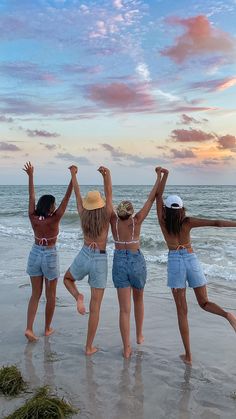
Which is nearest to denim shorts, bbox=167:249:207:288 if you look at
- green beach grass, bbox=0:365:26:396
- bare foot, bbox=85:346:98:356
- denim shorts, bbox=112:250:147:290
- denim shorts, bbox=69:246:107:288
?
denim shorts, bbox=112:250:147:290

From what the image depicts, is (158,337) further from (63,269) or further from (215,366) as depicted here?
(63,269)

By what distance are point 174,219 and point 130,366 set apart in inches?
70.0

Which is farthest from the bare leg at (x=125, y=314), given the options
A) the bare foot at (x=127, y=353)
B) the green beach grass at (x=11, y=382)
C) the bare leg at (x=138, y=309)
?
the green beach grass at (x=11, y=382)

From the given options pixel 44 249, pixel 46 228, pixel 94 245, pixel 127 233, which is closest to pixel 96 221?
pixel 94 245

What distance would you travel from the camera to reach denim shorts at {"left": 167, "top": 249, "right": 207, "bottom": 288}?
5.14 m

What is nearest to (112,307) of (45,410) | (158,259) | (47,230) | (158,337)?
(158,337)

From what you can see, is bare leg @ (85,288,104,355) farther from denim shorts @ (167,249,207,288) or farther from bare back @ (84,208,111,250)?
denim shorts @ (167,249,207,288)

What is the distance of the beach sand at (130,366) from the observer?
414cm

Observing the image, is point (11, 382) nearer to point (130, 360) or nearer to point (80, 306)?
point (80, 306)

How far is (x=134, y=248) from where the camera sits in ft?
17.9

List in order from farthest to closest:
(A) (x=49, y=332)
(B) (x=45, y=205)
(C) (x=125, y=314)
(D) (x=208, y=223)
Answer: (A) (x=49, y=332) → (B) (x=45, y=205) → (C) (x=125, y=314) → (D) (x=208, y=223)

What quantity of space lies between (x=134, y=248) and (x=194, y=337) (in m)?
1.67

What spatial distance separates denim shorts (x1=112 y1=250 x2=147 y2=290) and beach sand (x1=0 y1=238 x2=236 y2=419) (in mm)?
901

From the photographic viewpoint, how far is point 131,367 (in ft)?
16.6
